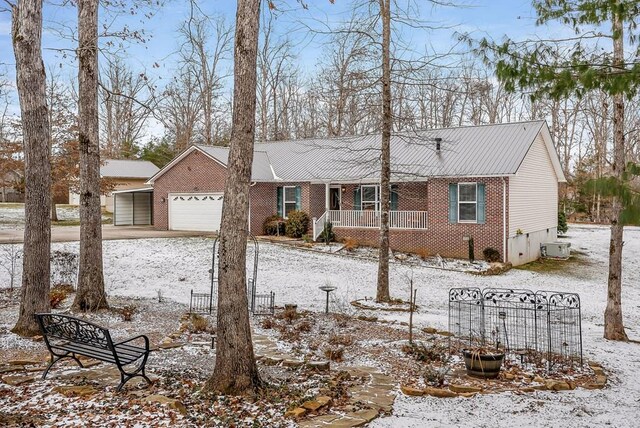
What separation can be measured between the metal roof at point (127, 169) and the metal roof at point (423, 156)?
44.1 ft

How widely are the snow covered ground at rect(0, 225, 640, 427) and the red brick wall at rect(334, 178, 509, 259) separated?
1.81 meters

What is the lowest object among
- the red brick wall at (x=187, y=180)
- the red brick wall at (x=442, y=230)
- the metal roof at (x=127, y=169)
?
the red brick wall at (x=442, y=230)

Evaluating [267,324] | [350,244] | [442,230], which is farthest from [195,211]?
[267,324]

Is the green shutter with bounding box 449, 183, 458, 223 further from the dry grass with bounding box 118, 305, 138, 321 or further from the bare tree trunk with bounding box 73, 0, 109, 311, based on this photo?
the bare tree trunk with bounding box 73, 0, 109, 311

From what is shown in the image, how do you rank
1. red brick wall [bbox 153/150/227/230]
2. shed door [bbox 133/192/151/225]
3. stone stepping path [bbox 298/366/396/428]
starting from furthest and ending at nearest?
1. shed door [bbox 133/192/151/225]
2. red brick wall [bbox 153/150/227/230]
3. stone stepping path [bbox 298/366/396/428]

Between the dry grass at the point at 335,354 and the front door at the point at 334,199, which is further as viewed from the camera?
the front door at the point at 334,199

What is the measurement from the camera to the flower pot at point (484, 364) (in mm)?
6516

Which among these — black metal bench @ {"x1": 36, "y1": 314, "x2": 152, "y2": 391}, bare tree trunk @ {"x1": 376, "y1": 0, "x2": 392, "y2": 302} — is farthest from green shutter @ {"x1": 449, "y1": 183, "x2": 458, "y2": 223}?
black metal bench @ {"x1": 36, "y1": 314, "x2": 152, "y2": 391}

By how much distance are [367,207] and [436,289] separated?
27.3 feet

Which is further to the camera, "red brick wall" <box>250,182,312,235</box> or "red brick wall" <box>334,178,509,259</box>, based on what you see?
"red brick wall" <box>250,182,312,235</box>

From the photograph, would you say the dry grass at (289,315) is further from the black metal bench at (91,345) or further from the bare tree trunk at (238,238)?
the bare tree trunk at (238,238)

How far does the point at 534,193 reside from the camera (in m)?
21.4

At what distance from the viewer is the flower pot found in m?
6.52

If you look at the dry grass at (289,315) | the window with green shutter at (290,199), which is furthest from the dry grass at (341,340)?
the window with green shutter at (290,199)
